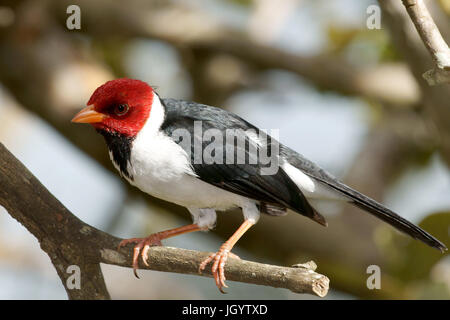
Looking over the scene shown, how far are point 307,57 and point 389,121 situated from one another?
4.21 ft

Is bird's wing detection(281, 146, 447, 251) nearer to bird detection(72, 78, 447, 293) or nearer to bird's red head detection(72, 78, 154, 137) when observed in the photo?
bird detection(72, 78, 447, 293)

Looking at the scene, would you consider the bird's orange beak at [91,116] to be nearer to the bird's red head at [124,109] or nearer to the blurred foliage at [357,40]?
the bird's red head at [124,109]

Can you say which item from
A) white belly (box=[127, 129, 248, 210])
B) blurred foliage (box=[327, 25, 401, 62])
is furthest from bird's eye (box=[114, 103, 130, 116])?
blurred foliage (box=[327, 25, 401, 62])

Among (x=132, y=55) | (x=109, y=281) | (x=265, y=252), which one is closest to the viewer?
(x=265, y=252)

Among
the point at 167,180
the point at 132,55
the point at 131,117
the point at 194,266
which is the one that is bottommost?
the point at 194,266

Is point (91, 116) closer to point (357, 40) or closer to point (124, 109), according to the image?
point (124, 109)

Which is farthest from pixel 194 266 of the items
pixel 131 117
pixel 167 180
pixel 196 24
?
pixel 196 24

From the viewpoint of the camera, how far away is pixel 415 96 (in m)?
5.95

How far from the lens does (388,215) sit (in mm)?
4195

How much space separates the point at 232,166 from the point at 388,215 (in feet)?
3.32

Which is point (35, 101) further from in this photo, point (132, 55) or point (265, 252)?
point (265, 252)

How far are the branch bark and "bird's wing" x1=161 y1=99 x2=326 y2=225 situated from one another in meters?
0.53

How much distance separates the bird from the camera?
3910 mm

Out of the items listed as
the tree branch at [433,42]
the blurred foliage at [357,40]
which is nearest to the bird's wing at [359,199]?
the tree branch at [433,42]
